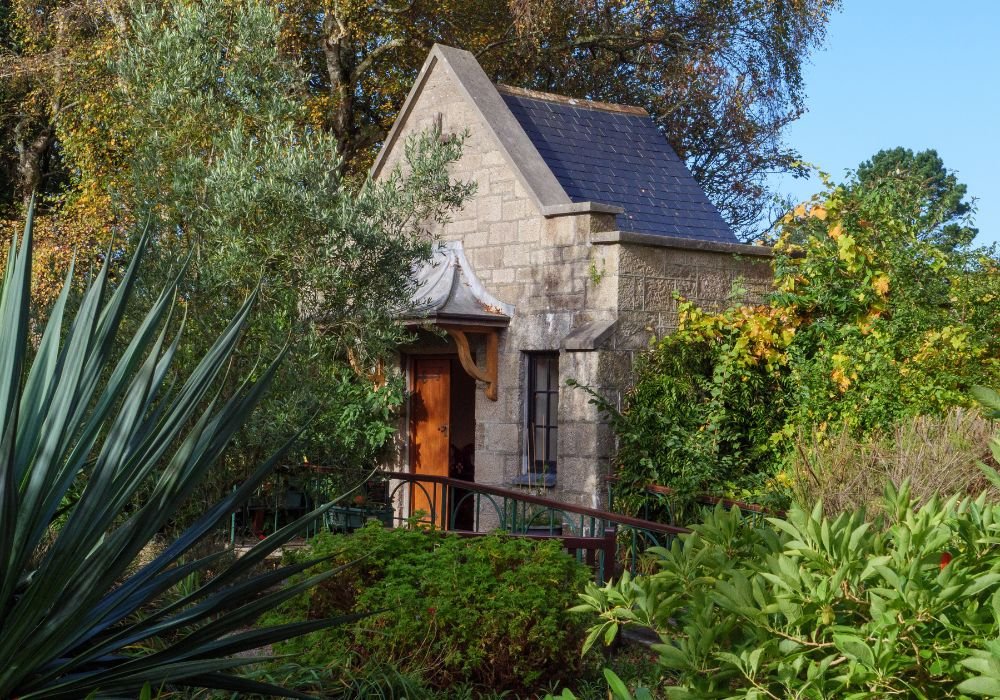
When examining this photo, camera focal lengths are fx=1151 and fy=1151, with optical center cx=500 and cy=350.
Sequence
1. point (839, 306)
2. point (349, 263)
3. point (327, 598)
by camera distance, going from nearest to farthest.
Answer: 1. point (327, 598)
2. point (349, 263)
3. point (839, 306)

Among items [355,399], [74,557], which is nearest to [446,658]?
[74,557]

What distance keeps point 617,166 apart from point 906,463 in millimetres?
6629

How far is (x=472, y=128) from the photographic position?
13.2 m

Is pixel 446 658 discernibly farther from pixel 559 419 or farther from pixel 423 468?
pixel 423 468

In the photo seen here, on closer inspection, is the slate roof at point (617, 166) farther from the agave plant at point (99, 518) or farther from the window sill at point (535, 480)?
the agave plant at point (99, 518)

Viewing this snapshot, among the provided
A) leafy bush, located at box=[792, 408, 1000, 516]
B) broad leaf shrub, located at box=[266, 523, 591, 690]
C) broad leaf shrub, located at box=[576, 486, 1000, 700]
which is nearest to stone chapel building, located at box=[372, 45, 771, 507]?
leafy bush, located at box=[792, 408, 1000, 516]

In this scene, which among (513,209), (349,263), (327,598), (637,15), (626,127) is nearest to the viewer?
(327,598)

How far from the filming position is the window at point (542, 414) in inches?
485

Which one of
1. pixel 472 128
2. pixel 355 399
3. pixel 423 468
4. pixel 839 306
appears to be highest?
pixel 472 128

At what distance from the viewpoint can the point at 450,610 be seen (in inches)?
232

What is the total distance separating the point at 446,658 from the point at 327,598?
2.70 feet

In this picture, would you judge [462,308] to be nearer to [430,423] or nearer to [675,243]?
[430,423]

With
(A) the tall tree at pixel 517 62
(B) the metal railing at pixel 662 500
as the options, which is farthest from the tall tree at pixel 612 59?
(B) the metal railing at pixel 662 500

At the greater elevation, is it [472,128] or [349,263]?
[472,128]
